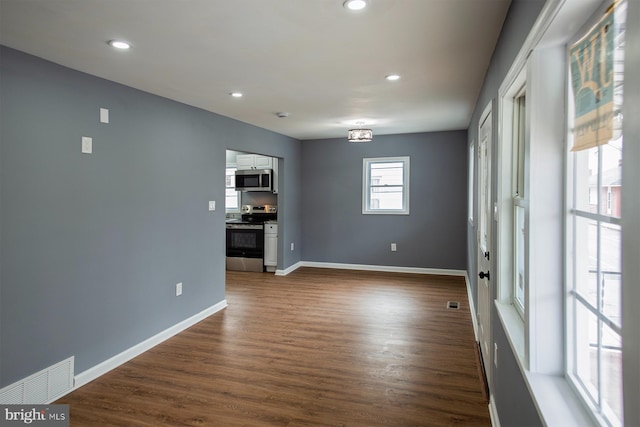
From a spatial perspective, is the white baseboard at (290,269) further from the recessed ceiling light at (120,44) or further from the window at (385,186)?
the recessed ceiling light at (120,44)

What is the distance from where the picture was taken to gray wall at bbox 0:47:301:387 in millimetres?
2490

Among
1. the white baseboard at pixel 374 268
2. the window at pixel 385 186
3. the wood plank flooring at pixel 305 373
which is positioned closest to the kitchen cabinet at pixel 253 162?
the window at pixel 385 186

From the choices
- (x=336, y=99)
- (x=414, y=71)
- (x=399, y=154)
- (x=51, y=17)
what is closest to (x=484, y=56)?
(x=414, y=71)

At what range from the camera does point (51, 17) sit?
2061 mm

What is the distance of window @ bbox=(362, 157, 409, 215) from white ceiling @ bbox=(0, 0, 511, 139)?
2.77 metres

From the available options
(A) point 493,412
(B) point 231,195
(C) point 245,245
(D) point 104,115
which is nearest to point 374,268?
(C) point 245,245

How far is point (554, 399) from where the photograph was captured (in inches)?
49.9

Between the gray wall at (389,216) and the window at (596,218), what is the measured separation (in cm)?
522

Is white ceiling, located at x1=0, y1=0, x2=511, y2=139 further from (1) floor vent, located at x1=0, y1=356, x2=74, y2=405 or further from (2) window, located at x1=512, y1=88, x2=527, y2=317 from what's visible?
(1) floor vent, located at x1=0, y1=356, x2=74, y2=405

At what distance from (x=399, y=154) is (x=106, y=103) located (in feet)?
15.6

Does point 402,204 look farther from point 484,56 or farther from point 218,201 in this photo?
point 484,56

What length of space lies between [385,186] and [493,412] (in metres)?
4.84

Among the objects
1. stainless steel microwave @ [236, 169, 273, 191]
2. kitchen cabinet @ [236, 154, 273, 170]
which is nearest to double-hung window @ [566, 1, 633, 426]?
stainless steel microwave @ [236, 169, 273, 191]

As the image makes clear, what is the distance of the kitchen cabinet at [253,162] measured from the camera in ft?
24.0
